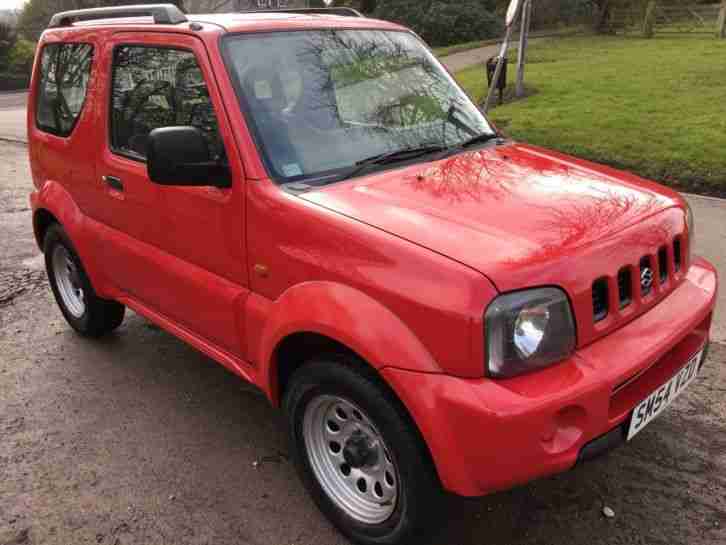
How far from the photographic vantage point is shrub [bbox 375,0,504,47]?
25.1 m

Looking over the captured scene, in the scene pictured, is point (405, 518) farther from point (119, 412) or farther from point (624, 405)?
point (119, 412)

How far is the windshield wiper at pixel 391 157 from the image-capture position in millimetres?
2848

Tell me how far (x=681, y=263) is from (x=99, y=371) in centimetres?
328

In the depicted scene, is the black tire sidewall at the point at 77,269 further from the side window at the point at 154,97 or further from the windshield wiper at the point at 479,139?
the windshield wiper at the point at 479,139

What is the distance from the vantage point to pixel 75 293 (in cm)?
462

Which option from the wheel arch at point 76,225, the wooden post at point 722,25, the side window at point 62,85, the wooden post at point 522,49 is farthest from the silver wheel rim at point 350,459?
the wooden post at point 722,25

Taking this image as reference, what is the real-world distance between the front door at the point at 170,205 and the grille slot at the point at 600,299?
1.39 meters

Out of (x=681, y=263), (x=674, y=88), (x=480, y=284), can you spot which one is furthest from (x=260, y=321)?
(x=674, y=88)

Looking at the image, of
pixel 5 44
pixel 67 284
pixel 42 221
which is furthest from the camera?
pixel 5 44

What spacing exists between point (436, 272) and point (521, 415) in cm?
50

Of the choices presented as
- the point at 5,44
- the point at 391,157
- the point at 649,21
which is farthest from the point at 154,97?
the point at 5,44

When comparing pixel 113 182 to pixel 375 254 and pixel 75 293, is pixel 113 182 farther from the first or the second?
pixel 375 254

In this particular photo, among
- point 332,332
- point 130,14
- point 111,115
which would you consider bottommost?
point 332,332

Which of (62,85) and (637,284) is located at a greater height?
(62,85)
